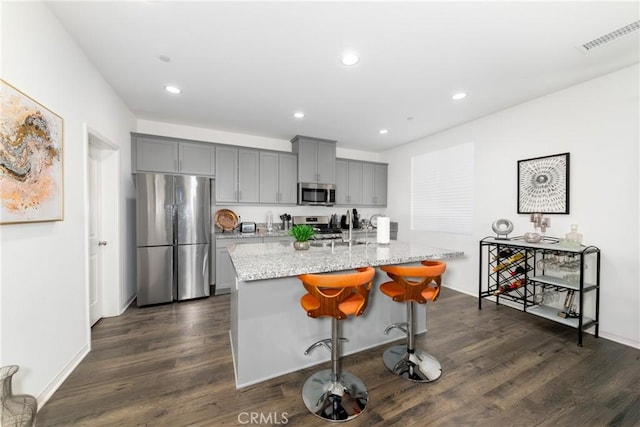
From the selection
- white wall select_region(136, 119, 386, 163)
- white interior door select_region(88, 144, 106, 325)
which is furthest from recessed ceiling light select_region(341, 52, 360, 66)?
white interior door select_region(88, 144, 106, 325)

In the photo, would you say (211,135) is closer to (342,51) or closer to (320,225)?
(320,225)

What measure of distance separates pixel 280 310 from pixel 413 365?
1183mm

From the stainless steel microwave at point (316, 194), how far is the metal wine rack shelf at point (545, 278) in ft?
8.62

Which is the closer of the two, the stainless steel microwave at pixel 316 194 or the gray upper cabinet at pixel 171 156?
the gray upper cabinet at pixel 171 156

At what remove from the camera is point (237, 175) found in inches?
164

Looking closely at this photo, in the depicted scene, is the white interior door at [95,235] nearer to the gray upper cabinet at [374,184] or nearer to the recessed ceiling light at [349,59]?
the recessed ceiling light at [349,59]

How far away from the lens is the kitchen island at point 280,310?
1729 millimetres

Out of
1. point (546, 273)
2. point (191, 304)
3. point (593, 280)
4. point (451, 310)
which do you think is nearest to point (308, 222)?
point (191, 304)

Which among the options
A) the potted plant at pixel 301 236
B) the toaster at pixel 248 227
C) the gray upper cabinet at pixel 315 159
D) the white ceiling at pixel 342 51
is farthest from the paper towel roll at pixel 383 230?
the toaster at pixel 248 227

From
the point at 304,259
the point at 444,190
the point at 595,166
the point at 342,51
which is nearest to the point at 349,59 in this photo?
the point at 342,51

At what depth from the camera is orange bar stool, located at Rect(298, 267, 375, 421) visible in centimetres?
148

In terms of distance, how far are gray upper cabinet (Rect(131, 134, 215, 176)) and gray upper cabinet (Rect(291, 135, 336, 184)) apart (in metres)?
1.50

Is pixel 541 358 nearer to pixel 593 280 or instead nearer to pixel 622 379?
pixel 622 379

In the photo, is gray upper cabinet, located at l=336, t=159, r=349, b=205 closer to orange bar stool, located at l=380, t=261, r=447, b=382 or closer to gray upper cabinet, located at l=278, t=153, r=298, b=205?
gray upper cabinet, located at l=278, t=153, r=298, b=205
